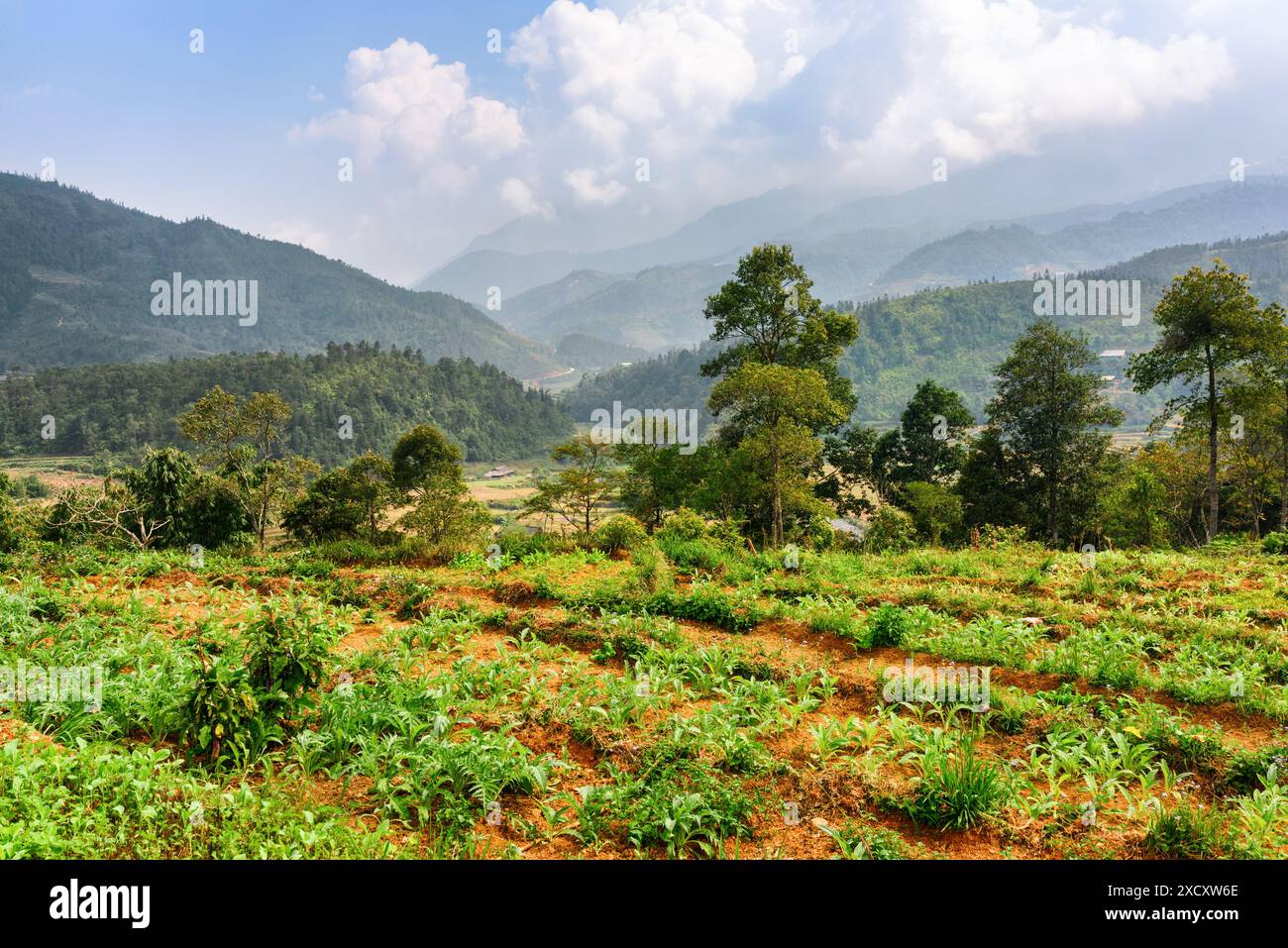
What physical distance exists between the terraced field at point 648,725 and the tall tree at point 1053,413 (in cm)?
1921

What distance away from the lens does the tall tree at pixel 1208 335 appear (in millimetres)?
18172

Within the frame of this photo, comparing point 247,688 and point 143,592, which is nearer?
point 247,688

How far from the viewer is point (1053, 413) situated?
86.9 feet

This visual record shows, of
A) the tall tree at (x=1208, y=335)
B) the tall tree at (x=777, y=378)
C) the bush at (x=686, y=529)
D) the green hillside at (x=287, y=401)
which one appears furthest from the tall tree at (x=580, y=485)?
the green hillside at (x=287, y=401)

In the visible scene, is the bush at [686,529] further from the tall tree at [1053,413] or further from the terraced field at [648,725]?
the tall tree at [1053,413]

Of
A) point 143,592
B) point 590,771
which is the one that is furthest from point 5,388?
point 590,771

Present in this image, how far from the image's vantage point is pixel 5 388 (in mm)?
119375

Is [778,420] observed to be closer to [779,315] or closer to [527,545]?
[779,315]

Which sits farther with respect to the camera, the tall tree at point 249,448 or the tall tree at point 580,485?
the tall tree at point 580,485

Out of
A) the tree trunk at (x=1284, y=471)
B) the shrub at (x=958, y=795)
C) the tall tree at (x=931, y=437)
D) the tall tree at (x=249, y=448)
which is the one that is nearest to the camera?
the shrub at (x=958, y=795)

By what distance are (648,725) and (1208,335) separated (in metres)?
21.0
